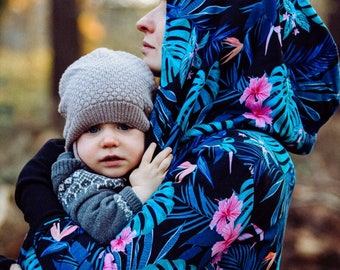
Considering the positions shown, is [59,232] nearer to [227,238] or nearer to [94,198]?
[94,198]

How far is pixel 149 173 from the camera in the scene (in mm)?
1927

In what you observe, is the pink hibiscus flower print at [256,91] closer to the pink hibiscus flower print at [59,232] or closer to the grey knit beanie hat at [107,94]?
the grey knit beanie hat at [107,94]

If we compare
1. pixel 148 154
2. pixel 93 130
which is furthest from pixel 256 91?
pixel 93 130

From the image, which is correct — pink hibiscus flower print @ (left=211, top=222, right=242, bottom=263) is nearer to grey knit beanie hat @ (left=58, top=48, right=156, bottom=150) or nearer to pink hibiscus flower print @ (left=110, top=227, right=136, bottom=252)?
pink hibiscus flower print @ (left=110, top=227, right=136, bottom=252)

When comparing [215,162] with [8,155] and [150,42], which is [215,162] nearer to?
[150,42]

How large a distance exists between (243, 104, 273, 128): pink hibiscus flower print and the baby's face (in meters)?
0.35

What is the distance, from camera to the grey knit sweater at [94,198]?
1817mm

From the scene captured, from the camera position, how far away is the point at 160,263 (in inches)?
69.7

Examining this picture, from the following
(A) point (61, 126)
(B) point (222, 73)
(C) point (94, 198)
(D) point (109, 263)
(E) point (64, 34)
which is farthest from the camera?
(E) point (64, 34)

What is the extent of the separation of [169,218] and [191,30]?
61 centimetres

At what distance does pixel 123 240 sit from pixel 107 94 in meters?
0.46

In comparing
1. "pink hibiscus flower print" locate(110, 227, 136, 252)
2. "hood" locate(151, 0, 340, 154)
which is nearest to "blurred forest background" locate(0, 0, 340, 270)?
"hood" locate(151, 0, 340, 154)

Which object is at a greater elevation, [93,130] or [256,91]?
[256,91]

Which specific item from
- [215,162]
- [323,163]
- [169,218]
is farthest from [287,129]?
[323,163]
